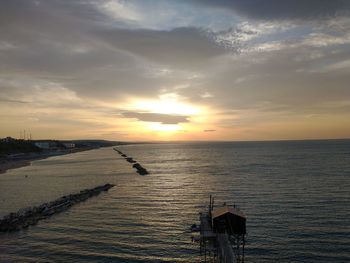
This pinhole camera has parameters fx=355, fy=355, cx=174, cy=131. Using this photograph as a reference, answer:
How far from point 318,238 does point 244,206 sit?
17.5m

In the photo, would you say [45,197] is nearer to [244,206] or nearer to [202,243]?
[244,206]

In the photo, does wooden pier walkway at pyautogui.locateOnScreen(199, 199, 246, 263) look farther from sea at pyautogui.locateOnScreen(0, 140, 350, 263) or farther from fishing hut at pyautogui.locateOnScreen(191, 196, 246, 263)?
sea at pyautogui.locateOnScreen(0, 140, 350, 263)

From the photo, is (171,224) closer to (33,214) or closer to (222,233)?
(222,233)

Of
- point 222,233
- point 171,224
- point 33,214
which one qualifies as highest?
point 222,233

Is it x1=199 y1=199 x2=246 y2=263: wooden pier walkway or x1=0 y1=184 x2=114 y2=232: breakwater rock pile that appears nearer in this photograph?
x1=199 y1=199 x2=246 y2=263: wooden pier walkway

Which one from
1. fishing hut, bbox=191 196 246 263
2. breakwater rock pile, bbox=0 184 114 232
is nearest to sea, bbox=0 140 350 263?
breakwater rock pile, bbox=0 184 114 232

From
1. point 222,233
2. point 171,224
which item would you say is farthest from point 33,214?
point 222,233

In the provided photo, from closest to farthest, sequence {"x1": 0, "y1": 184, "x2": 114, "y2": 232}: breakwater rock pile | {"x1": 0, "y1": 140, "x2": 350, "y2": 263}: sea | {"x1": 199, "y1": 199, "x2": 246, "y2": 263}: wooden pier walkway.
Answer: {"x1": 199, "y1": 199, "x2": 246, "y2": 263}: wooden pier walkway < {"x1": 0, "y1": 140, "x2": 350, "y2": 263}: sea < {"x1": 0, "y1": 184, "x2": 114, "y2": 232}: breakwater rock pile

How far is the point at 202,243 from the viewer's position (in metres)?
35.3

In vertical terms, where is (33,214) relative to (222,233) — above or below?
below

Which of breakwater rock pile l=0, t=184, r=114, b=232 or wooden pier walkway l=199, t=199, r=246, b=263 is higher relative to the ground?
wooden pier walkway l=199, t=199, r=246, b=263

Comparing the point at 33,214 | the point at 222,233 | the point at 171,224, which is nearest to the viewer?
the point at 222,233

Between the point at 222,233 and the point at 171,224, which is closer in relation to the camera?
the point at 222,233

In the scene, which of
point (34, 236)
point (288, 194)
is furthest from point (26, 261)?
point (288, 194)
